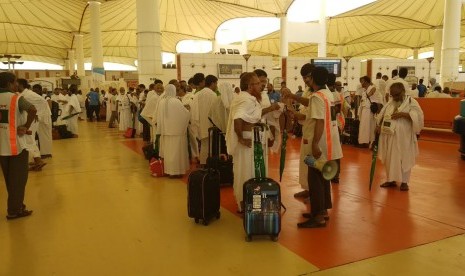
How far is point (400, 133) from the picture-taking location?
17.6ft

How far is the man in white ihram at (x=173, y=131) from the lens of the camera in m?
6.29

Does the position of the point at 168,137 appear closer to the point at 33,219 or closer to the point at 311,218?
the point at 33,219

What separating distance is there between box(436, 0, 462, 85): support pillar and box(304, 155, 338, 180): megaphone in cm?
1736

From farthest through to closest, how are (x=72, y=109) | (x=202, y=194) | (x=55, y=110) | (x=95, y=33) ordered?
(x=95, y=33)
(x=72, y=109)
(x=55, y=110)
(x=202, y=194)

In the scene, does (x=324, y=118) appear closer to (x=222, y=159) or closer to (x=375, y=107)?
(x=222, y=159)

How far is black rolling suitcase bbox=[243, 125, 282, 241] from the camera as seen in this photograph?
11.9 ft

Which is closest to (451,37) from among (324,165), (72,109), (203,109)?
(203,109)

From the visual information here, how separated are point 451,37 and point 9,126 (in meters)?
19.2

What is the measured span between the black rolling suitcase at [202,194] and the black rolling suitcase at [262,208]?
60 cm

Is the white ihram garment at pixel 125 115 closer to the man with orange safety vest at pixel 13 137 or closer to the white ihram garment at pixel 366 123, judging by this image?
the white ihram garment at pixel 366 123

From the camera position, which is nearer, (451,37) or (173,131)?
(173,131)

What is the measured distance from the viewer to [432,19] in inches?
1214

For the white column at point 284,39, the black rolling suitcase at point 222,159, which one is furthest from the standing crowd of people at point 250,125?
the white column at point 284,39

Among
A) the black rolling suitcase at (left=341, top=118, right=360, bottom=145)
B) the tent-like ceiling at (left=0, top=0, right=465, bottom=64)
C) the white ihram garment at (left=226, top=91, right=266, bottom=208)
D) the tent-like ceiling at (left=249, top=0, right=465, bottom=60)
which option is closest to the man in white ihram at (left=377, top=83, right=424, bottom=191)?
the white ihram garment at (left=226, top=91, right=266, bottom=208)
